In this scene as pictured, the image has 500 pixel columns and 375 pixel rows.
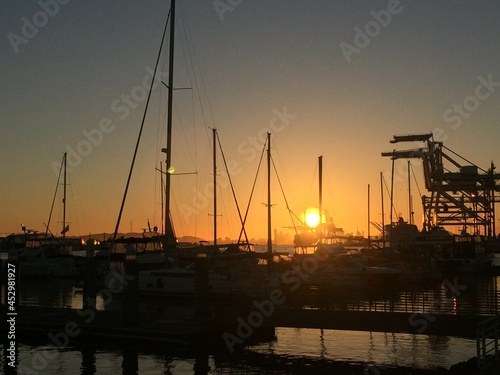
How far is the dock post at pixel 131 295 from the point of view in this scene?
25266 millimetres

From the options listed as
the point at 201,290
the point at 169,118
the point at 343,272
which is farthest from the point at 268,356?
the point at 343,272

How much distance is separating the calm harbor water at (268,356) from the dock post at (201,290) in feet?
6.42

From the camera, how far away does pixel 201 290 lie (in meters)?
25.7

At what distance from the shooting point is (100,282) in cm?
5134

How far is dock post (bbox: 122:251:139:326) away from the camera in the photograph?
25266mm

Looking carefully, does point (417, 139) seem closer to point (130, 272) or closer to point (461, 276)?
point (461, 276)

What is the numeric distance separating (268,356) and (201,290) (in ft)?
12.4

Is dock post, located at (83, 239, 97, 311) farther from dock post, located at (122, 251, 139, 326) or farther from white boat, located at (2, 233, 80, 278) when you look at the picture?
white boat, located at (2, 233, 80, 278)

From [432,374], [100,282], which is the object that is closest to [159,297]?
[100,282]

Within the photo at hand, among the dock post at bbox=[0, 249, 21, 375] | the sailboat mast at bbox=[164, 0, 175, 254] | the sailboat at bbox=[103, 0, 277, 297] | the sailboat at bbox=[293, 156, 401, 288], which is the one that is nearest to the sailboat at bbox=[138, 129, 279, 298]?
the sailboat at bbox=[103, 0, 277, 297]

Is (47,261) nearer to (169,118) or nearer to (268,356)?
(169,118)

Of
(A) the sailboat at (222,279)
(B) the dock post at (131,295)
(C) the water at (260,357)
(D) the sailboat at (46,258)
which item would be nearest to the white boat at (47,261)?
(D) the sailboat at (46,258)

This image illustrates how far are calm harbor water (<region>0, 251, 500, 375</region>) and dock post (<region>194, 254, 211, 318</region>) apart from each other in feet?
6.42

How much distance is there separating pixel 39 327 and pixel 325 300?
12.3 meters
